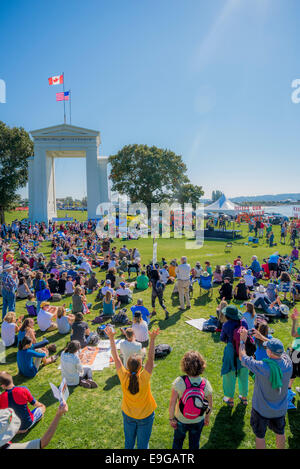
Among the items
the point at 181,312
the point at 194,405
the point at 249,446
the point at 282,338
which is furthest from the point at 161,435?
the point at 181,312

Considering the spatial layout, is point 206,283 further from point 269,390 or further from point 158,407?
point 269,390

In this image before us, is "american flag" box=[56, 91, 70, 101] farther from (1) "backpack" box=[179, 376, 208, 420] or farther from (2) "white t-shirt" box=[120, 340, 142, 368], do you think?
(1) "backpack" box=[179, 376, 208, 420]

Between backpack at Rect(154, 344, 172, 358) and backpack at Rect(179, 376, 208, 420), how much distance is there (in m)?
3.53

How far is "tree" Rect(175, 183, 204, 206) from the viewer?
44719 millimetres

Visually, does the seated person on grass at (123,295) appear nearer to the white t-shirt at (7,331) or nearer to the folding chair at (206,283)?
the folding chair at (206,283)

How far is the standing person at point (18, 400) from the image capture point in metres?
3.51

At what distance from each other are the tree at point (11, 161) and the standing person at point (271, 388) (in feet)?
138

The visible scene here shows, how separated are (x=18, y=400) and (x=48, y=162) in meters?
41.9

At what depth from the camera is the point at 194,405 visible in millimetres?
2844

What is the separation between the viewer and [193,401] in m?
2.84

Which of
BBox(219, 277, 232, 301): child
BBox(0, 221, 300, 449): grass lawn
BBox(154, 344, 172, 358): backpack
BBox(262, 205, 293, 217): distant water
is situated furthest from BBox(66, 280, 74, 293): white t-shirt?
BBox(262, 205, 293, 217): distant water

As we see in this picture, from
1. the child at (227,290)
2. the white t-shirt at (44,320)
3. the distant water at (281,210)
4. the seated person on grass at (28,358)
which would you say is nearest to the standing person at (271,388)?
the seated person on grass at (28,358)
